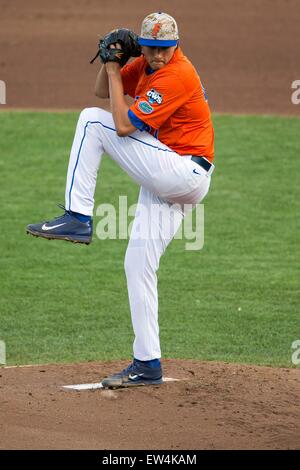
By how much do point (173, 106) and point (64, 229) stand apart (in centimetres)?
95

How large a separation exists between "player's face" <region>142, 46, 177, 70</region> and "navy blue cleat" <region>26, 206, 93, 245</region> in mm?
1008

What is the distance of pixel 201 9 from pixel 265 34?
85.7 inches

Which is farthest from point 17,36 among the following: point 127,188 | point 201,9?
point 127,188

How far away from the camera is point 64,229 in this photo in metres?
6.01

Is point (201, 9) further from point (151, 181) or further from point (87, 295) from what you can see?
point (151, 181)

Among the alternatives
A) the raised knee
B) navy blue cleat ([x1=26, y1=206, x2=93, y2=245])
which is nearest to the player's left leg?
navy blue cleat ([x1=26, y1=206, x2=93, y2=245])

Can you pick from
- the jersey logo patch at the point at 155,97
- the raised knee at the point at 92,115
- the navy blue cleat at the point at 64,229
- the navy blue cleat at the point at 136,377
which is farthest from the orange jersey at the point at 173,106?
the navy blue cleat at the point at 136,377

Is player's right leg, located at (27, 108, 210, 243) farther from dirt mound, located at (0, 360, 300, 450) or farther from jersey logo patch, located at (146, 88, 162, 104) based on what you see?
dirt mound, located at (0, 360, 300, 450)

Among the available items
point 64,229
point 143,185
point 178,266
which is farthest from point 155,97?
point 178,266

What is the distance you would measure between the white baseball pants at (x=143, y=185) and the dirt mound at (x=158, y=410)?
0.50 meters

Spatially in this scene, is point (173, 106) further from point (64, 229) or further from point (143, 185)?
point (64, 229)

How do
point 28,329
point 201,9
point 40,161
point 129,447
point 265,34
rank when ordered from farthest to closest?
point 201,9
point 265,34
point 40,161
point 28,329
point 129,447

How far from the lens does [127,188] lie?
12.6m

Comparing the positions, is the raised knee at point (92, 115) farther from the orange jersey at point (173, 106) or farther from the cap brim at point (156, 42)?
the cap brim at point (156, 42)
